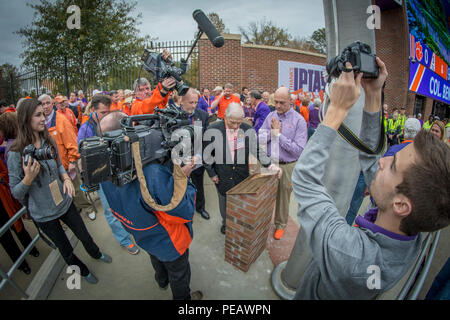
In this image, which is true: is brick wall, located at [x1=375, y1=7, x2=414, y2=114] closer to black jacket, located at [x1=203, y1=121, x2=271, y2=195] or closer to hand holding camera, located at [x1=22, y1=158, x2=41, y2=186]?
black jacket, located at [x1=203, y1=121, x2=271, y2=195]

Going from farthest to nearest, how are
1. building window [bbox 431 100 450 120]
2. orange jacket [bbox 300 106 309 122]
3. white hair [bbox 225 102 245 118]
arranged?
building window [bbox 431 100 450 120] < orange jacket [bbox 300 106 309 122] < white hair [bbox 225 102 245 118]

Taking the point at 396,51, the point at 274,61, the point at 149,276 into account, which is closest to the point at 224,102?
the point at 149,276

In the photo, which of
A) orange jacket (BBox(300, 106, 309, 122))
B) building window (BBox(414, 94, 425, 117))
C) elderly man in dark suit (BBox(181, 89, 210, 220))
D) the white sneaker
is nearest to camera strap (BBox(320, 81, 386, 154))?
elderly man in dark suit (BBox(181, 89, 210, 220))

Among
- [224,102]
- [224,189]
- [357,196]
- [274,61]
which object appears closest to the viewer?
[224,189]

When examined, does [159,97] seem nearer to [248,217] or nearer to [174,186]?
[174,186]

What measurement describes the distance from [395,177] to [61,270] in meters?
3.51

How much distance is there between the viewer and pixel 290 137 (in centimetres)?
318

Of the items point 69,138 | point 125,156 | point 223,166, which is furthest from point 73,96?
point 125,156

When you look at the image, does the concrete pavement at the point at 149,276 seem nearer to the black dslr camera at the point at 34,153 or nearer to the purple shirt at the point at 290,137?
the purple shirt at the point at 290,137

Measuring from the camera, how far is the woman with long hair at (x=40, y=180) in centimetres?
208

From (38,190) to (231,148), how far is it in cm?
210

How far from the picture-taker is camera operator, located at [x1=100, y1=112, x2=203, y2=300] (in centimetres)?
163

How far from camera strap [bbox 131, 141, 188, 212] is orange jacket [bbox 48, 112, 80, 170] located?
7.92 ft

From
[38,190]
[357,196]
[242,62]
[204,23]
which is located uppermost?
[242,62]
